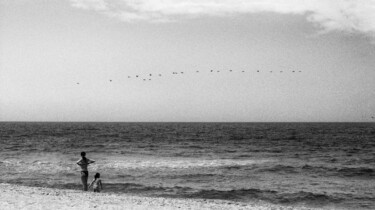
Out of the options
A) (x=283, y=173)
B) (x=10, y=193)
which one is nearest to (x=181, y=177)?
(x=283, y=173)

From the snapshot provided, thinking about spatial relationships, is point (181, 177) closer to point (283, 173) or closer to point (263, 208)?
point (283, 173)

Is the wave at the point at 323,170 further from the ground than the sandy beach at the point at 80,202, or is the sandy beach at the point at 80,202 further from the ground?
the sandy beach at the point at 80,202

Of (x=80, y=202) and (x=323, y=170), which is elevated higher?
(x=80, y=202)

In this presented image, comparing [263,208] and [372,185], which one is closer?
[263,208]

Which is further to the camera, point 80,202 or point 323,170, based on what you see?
Result: point 323,170

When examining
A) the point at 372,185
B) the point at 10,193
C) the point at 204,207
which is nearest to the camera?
the point at 204,207

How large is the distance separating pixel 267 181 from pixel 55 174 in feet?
44.0

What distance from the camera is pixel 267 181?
2280 cm

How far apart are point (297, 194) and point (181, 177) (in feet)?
25.4

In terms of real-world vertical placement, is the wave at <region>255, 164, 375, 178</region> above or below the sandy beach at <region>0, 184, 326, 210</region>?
below

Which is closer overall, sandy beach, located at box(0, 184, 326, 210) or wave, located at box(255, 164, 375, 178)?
sandy beach, located at box(0, 184, 326, 210)

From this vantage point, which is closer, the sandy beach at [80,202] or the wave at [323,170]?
the sandy beach at [80,202]

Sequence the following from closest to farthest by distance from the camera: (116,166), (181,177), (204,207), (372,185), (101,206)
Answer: (101,206) < (204,207) < (372,185) < (181,177) < (116,166)

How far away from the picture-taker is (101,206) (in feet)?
39.4
